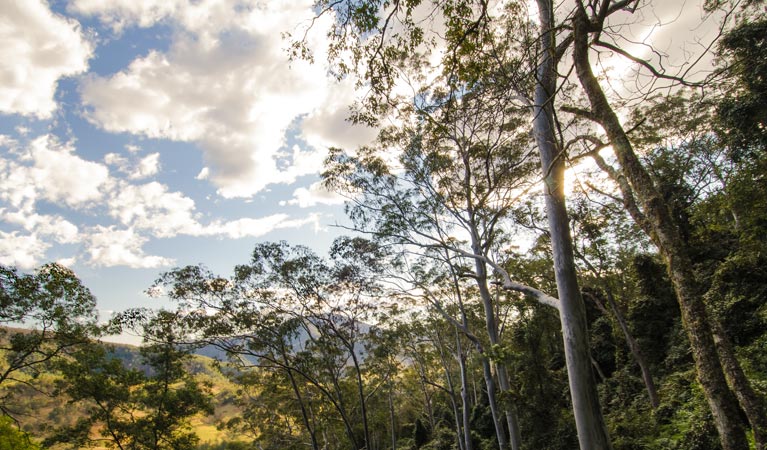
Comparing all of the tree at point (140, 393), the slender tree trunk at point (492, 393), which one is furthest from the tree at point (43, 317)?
the slender tree trunk at point (492, 393)

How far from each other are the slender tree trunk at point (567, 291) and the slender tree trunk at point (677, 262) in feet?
1.43

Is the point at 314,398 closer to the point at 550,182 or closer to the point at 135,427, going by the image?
the point at 135,427

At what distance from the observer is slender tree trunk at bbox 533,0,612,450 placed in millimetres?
3621

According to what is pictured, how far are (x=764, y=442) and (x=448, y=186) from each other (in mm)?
9335

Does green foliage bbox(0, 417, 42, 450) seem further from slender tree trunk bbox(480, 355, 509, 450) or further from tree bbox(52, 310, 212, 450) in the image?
slender tree trunk bbox(480, 355, 509, 450)

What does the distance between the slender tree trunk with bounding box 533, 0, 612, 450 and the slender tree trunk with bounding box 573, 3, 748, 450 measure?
1.43ft

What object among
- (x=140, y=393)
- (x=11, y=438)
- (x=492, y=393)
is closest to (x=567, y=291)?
(x=492, y=393)

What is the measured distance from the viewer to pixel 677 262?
8.86 ft

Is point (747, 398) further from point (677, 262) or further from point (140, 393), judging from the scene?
point (140, 393)

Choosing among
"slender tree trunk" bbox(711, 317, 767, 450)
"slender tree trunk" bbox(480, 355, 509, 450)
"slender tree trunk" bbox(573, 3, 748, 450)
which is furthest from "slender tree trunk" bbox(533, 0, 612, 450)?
"slender tree trunk" bbox(480, 355, 509, 450)

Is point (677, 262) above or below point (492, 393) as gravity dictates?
above

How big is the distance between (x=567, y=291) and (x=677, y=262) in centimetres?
126

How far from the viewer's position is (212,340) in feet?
45.1

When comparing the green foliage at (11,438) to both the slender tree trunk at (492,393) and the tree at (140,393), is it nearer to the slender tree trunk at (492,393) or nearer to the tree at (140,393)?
the tree at (140,393)
